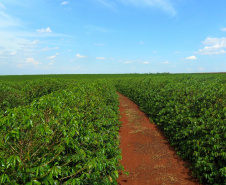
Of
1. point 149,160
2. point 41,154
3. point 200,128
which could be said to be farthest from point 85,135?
point 200,128

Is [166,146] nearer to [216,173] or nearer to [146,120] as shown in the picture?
[216,173]

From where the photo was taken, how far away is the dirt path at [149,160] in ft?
17.9

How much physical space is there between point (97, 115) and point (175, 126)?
4.18m

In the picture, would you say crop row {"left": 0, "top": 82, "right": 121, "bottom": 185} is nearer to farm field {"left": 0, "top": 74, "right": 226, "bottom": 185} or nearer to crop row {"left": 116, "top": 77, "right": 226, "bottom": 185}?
farm field {"left": 0, "top": 74, "right": 226, "bottom": 185}

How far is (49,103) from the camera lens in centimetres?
384

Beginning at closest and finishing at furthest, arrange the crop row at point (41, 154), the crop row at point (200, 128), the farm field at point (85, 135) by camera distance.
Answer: the crop row at point (41, 154)
the farm field at point (85, 135)
the crop row at point (200, 128)

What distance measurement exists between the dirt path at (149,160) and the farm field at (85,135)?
1.50 feet

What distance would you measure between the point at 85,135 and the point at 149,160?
384cm

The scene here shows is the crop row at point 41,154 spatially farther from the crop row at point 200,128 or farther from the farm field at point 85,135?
the crop row at point 200,128

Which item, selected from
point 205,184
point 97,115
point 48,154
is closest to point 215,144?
point 205,184

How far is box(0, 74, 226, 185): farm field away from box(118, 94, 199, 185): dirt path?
1.50 ft

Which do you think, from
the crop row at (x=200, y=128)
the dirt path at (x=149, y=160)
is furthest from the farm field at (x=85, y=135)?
the dirt path at (x=149, y=160)

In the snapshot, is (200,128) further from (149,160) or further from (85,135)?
(85,135)

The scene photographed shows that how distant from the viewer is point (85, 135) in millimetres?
3775
